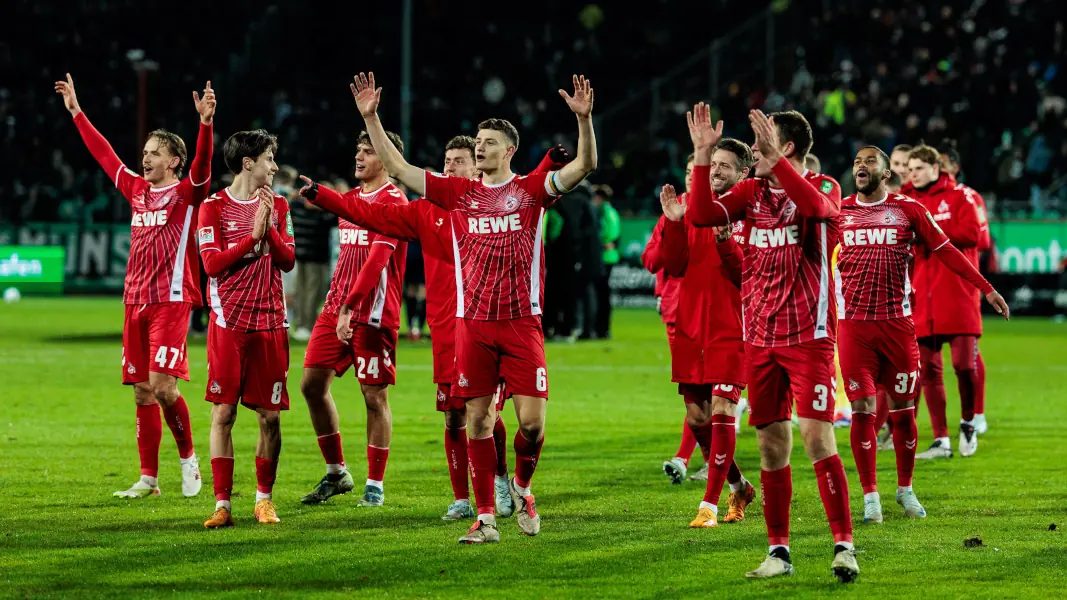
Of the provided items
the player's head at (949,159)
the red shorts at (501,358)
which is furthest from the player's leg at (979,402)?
the red shorts at (501,358)


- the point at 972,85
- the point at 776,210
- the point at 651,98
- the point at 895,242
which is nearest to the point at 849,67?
the point at 972,85

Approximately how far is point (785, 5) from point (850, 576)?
3235cm

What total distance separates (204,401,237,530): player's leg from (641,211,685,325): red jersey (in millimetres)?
2620

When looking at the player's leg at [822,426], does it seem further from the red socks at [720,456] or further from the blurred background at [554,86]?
the blurred background at [554,86]

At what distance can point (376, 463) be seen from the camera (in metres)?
9.28

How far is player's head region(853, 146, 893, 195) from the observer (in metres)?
8.88

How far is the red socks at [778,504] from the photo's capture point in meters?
7.03

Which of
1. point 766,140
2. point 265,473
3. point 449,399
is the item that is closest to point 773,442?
point 766,140

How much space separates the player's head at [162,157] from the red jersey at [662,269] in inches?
115

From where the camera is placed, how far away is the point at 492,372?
797 centimetres

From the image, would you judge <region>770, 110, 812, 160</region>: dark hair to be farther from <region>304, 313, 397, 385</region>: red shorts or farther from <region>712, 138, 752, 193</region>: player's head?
<region>304, 313, 397, 385</region>: red shorts

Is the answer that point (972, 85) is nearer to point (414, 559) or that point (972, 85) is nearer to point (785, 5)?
point (785, 5)

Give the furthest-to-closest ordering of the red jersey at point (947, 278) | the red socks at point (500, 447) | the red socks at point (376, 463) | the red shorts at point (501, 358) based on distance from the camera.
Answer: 1. the red jersey at point (947, 278)
2. the red socks at point (376, 463)
3. the red socks at point (500, 447)
4. the red shorts at point (501, 358)

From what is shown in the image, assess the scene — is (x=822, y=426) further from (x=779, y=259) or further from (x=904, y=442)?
(x=904, y=442)
